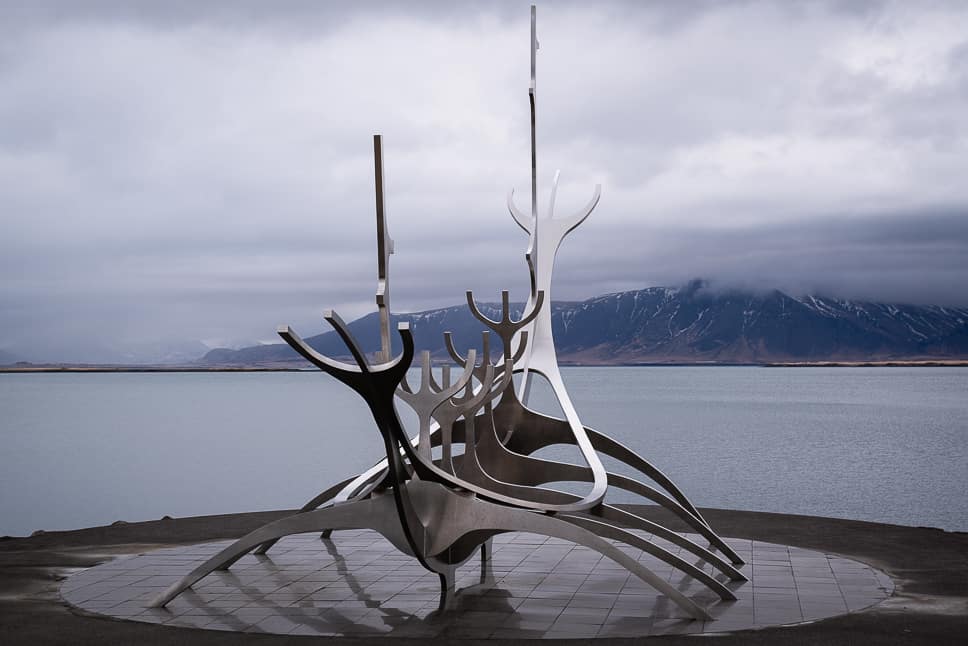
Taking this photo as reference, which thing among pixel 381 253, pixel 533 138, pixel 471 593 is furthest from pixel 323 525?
pixel 533 138

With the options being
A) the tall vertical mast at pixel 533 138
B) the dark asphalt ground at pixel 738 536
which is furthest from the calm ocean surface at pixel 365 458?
the tall vertical mast at pixel 533 138

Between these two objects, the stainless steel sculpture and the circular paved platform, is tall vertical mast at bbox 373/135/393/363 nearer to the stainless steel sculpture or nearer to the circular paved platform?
the stainless steel sculpture

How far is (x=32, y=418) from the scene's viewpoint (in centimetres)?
7762

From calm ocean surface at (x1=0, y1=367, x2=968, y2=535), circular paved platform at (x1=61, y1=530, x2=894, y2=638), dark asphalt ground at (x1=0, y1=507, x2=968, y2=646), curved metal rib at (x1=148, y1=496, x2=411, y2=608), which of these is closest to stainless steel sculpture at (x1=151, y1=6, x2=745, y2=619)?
curved metal rib at (x1=148, y1=496, x2=411, y2=608)

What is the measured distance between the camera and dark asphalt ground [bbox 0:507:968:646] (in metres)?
10.9

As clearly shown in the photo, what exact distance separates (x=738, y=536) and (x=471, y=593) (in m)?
A: 5.95

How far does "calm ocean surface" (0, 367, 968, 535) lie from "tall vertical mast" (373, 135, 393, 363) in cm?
1815

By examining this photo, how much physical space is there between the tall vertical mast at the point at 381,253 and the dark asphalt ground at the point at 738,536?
3117 millimetres

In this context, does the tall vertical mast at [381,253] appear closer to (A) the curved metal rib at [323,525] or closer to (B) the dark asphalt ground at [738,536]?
(A) the curved metal rib at [323,525]

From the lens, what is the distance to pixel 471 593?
43.0ft

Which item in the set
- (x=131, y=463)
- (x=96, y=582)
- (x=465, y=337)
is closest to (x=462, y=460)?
(x=96, y=582)

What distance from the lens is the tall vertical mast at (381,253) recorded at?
1221cm

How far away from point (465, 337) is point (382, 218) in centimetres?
18155

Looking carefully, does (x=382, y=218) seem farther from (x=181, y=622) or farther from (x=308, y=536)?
(x=308, y=536)
